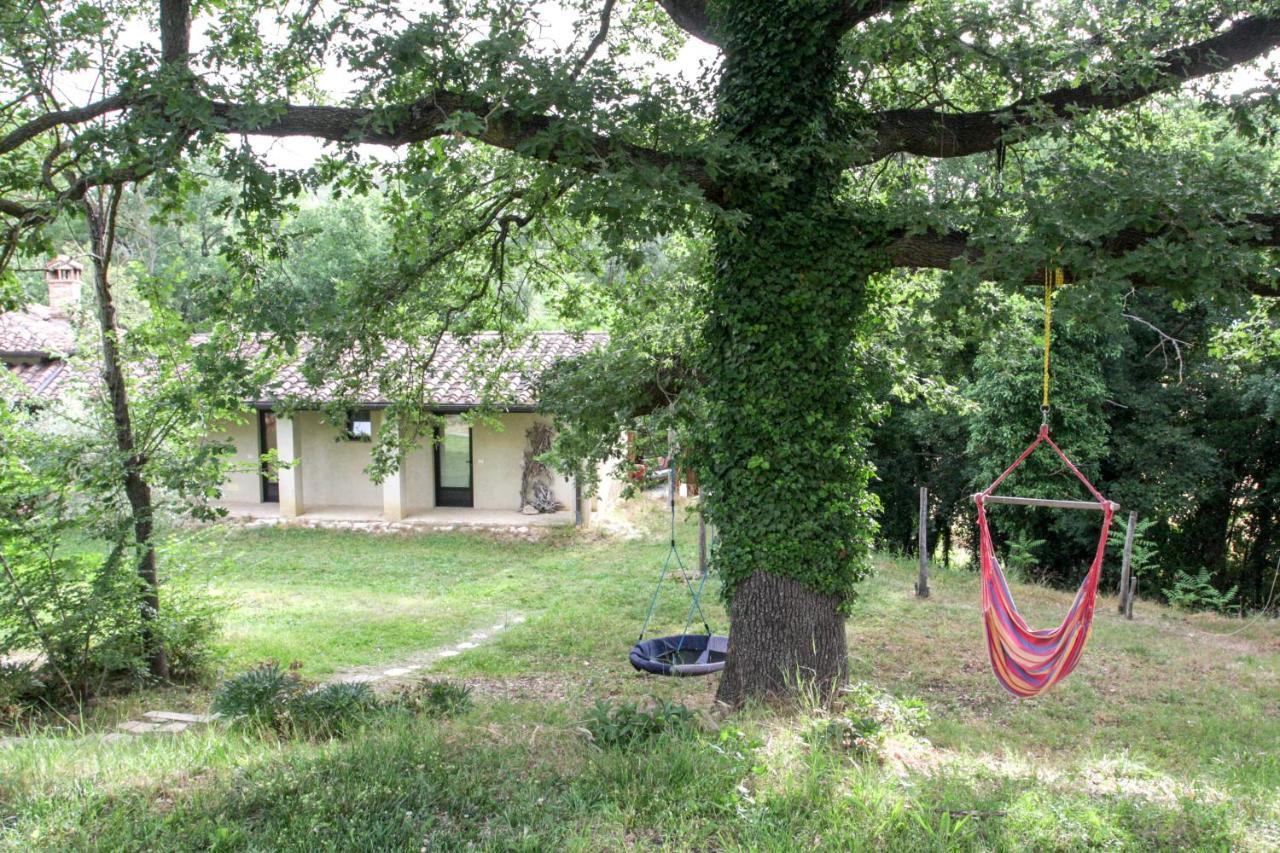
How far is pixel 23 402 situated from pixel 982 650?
911 cm

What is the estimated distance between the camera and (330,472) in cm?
1762

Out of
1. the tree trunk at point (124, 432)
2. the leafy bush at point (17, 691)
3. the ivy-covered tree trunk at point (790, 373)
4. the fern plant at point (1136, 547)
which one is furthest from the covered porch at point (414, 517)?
the ivy-covered tree trunk at point (790, 373)

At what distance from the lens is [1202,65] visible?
17.4 ft

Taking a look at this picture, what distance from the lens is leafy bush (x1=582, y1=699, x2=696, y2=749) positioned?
4344mm

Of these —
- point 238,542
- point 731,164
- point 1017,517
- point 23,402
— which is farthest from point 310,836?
point 1017,517

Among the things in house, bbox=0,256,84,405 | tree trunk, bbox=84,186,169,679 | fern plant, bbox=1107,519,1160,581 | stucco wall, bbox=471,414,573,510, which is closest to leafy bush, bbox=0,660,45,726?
tree trunk, bbox=84,186,169,679

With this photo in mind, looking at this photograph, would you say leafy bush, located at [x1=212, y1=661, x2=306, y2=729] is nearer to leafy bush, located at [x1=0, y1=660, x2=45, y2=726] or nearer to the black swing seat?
leafy bush, located at [x1=0, y1=660, x2=45, y2=726]

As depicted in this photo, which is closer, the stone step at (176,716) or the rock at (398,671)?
the stone step at (176,716)

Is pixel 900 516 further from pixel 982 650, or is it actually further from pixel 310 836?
pixel 310 836

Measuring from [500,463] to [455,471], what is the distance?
1.10 meters

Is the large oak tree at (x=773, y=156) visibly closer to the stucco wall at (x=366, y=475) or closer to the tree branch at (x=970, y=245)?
the tree branch at (x=970, y=245)

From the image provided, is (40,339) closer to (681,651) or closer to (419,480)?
(419,480)

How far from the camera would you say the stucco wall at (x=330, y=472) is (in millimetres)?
17531

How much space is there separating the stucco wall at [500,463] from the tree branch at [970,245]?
1182 cm
